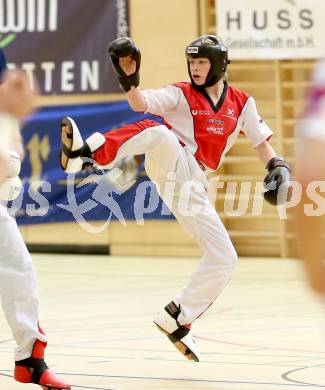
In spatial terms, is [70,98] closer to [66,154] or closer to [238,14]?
[238,14]

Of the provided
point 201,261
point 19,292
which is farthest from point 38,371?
point 201,261

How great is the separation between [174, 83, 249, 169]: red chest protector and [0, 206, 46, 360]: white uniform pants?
1937mm

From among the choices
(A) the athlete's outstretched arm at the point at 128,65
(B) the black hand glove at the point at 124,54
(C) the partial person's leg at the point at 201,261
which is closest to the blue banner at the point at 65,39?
(C) the partial person's leg at the point at 201,261

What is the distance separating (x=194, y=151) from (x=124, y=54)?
35.7 inches

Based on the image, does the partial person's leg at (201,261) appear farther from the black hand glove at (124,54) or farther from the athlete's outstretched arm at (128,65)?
the black hand glove at (124,54)

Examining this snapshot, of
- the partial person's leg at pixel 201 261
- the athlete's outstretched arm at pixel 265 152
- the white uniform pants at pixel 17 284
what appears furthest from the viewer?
the athlete's outstretched arm at pixel 265 152

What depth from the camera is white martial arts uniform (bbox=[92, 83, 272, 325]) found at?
6.75 metres

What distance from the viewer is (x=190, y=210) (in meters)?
6.86

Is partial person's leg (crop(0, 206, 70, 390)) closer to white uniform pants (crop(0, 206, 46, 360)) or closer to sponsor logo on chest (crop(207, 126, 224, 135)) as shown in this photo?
white uniform pants (crop(0, 206, 46, 360))

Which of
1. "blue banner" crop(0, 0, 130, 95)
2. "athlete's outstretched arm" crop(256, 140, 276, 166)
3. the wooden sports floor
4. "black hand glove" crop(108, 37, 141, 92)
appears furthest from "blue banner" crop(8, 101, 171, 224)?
"black hand glove" crop(108, 37, 141, 92)

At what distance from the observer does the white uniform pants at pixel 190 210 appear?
22.1ft

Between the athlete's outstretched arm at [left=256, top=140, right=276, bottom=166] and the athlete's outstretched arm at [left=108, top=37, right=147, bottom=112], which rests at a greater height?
the athlete's outstretched arm at [left=108, top=37, right=147, bottom=112]

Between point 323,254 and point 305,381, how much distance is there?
11.3ft

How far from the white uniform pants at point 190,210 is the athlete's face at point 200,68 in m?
0.43
